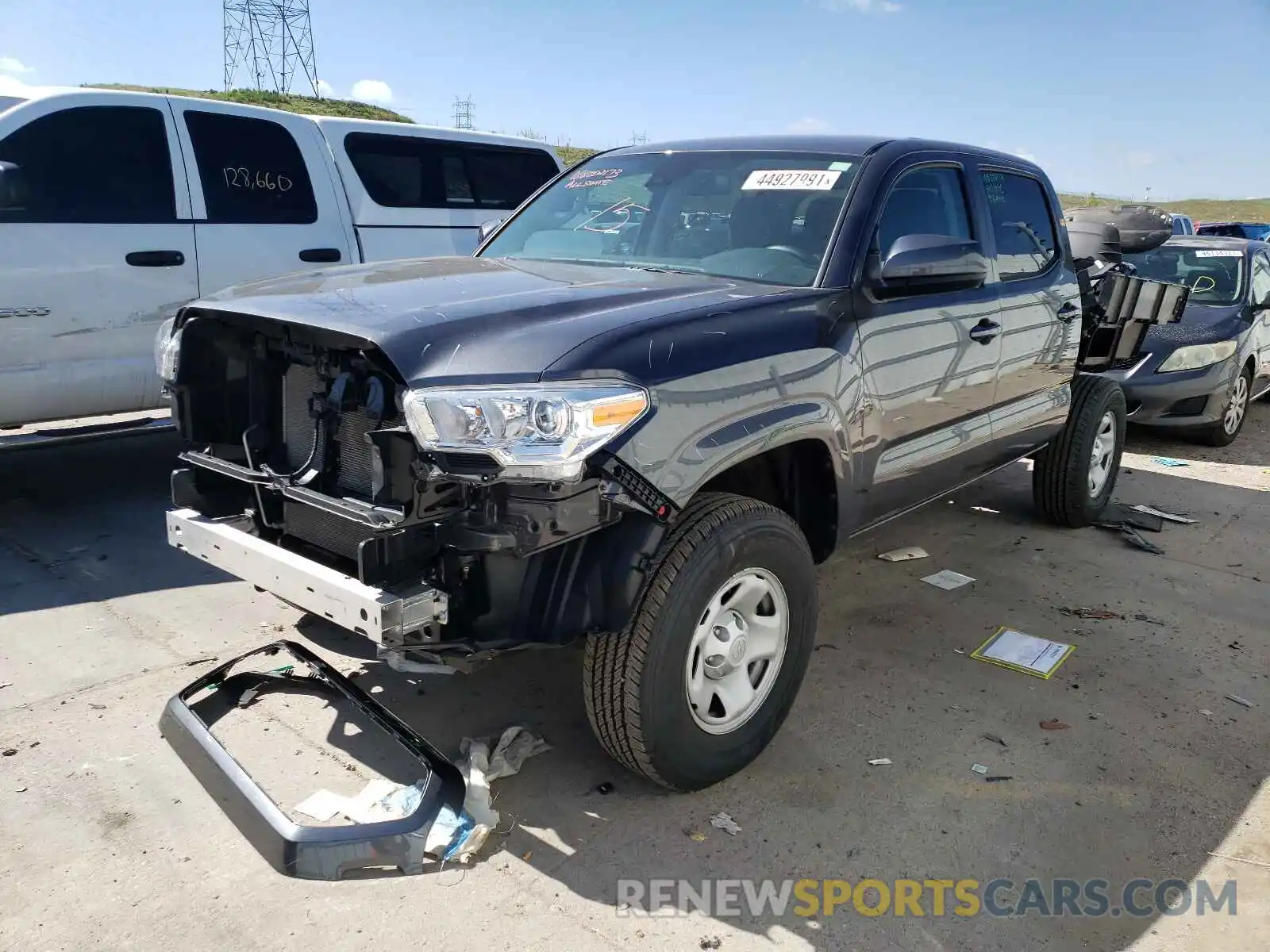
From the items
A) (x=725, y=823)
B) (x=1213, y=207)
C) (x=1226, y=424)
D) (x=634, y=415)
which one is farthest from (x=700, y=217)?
(x=1213, y=207)

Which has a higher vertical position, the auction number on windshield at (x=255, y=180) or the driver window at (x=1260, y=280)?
the auction number on windshield at (x=255, y=180)

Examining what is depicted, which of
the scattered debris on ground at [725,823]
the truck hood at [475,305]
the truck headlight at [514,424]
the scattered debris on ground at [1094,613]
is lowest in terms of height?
the scattered debris on ground at [725,823]

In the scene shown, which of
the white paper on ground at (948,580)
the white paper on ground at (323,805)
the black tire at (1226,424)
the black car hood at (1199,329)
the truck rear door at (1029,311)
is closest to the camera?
the white paper on ground at (323,805)

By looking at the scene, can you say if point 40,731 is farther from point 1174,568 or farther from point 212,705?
point 1174,568

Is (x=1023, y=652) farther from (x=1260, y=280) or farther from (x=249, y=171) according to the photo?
(x=1260, y=280)

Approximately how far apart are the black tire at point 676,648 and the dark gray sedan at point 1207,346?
568 cm

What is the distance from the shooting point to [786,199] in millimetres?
3545

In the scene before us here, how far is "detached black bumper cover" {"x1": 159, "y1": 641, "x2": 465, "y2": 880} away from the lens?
2.44 meters

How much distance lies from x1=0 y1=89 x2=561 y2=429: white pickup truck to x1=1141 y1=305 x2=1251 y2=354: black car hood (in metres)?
5.85

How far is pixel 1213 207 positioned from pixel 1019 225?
75.1 metres

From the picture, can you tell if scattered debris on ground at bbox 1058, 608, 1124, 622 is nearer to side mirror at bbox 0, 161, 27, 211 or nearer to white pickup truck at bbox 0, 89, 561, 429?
white pickup truck at bbox 0, 89, 561, 429

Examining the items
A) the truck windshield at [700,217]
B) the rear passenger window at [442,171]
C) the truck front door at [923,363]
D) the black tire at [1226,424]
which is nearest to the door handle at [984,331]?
the truck front door at [923,363]

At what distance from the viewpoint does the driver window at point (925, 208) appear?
357 cm

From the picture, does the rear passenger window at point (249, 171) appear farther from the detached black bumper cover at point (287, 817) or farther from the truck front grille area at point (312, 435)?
the detached black bumper cover at point (287, 817)
